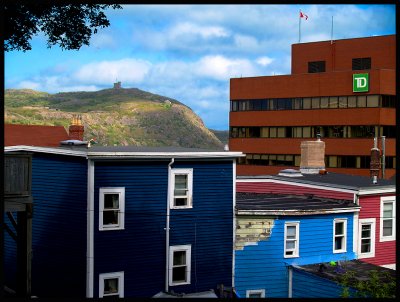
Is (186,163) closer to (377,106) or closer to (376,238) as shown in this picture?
(376,238)

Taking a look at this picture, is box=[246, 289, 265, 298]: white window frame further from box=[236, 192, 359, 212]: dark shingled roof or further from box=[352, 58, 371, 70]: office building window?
box=[352, 58, 371, 70]: office building window

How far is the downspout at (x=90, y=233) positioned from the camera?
930 inches

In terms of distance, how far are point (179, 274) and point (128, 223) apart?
3.07 metres

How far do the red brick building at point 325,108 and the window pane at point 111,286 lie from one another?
182 ft

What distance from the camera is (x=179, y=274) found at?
2575 centimetres

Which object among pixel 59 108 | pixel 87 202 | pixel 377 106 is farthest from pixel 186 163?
pixel 59 108

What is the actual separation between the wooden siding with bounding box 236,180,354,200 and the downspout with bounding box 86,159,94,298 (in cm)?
1286

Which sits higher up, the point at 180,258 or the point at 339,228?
the point at 339,228

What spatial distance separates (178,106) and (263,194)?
487 feet

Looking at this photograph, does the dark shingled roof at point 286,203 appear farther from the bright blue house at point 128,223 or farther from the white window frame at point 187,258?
the white window frame at point 187,258

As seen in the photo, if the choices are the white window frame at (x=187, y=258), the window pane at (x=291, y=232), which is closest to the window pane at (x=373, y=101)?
the window pane at (x=291, y=232)

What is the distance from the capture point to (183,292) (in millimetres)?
25469

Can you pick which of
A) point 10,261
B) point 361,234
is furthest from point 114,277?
point 361,234

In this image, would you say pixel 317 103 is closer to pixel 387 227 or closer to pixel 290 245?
pixel 387 227
